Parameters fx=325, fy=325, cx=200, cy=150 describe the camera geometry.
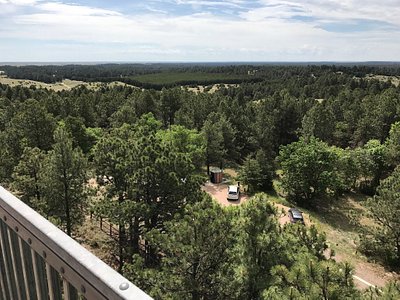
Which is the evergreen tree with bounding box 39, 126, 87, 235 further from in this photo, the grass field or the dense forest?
the grass field

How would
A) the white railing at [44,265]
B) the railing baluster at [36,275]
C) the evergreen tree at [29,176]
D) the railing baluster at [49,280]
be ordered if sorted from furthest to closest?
the evergreen tree at [29,176], the railing baluster at [36,275], the railing baluster at [49,280], the white railing at [44,265]

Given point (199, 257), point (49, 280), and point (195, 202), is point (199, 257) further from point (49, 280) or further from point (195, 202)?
point (49, 280)

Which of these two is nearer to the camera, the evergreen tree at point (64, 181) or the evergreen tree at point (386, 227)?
the evergreen tree at point (64, 181)

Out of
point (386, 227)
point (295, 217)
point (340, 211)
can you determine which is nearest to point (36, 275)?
point (386, 227)

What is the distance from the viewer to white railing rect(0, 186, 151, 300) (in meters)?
1.56

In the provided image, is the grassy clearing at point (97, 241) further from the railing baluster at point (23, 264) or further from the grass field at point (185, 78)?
the grass field at point (185, 78)

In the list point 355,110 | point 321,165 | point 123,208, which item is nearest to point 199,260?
point 123,208

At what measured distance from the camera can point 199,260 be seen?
10539 mm

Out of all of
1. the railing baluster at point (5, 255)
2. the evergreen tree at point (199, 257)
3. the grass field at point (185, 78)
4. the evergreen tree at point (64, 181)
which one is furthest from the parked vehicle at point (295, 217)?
the grass field at point (185, 78)

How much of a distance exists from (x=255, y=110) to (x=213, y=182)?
17.5 m

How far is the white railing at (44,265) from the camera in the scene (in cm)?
156

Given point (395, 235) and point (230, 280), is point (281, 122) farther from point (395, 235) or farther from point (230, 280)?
point (230, 280)

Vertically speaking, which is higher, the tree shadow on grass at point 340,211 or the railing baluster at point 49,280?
the railing baluster at point 49,280

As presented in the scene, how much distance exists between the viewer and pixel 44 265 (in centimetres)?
209
